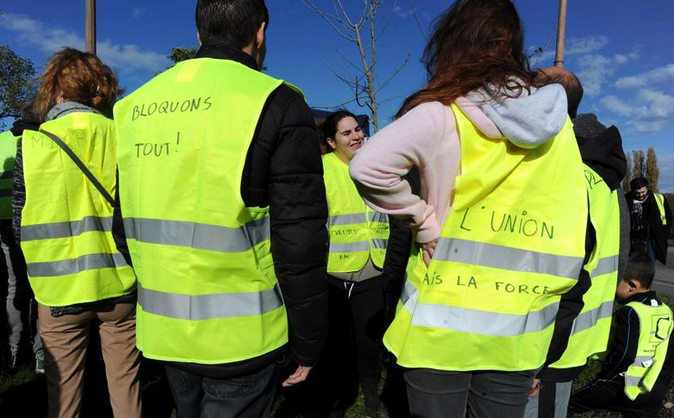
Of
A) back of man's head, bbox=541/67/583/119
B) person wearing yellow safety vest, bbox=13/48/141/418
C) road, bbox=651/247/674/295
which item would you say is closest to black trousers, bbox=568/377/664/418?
back of man's head, bbox=541/67/583/119

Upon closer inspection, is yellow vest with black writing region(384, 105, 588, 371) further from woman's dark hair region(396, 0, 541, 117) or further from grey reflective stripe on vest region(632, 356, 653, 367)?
grey reflective stripe on vest region(632, 356, 653, 367)

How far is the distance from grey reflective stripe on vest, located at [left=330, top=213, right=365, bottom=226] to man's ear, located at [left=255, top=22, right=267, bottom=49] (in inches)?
68.5

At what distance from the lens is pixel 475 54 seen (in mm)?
1516

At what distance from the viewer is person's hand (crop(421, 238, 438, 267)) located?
60.2 inches

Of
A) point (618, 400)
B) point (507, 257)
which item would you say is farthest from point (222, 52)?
point (618, 400)

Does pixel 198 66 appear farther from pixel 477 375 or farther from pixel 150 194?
pixel 477 375

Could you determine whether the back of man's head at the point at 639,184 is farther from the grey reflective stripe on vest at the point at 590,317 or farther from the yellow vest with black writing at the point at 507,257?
the yellow vest with black writing at the point at 507,257

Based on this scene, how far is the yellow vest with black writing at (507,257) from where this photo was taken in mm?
1448

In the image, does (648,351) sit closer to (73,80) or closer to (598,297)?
(598,297)

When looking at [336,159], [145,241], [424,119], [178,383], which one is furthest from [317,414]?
[424,119]

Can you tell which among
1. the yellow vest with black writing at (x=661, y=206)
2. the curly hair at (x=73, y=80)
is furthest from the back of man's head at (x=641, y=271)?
the yellow vest with black writing at (x=661, y=206)

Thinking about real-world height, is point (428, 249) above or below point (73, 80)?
below

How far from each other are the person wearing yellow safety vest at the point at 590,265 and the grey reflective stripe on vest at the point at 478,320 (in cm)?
16

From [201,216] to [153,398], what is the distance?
8.94 ft
